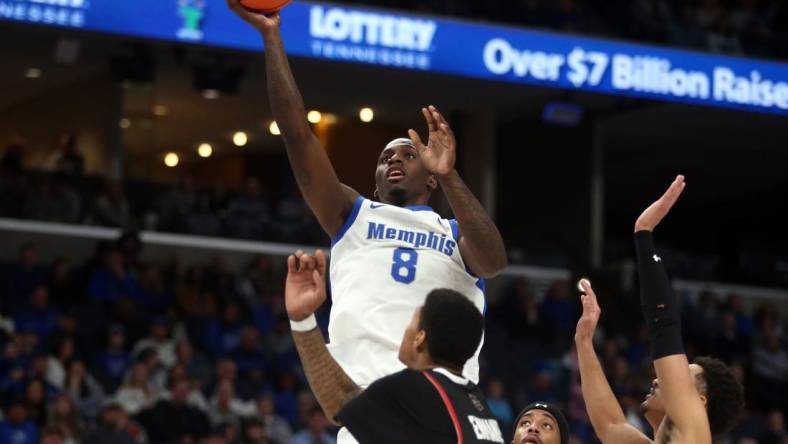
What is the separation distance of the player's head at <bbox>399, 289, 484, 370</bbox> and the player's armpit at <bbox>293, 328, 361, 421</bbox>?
1.16 feet

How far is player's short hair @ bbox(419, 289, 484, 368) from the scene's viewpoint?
4.09 m

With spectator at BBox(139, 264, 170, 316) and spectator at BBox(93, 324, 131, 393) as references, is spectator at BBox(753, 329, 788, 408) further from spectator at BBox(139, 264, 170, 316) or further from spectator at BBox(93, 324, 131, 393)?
spectator at BBox(93, 324, 131, 393)

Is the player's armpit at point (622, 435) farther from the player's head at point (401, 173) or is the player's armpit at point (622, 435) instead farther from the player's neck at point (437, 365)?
the player's neck at point (437, 365)

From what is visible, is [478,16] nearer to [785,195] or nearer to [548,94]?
[548,94]

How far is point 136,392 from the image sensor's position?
43.8ft

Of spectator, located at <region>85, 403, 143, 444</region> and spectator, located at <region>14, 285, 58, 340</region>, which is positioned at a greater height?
spectator, located at <region>14, 285, 58, 340</region>

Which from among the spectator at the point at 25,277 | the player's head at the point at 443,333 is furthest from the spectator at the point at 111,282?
the player's head at the point at 443,333

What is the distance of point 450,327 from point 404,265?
1.37m

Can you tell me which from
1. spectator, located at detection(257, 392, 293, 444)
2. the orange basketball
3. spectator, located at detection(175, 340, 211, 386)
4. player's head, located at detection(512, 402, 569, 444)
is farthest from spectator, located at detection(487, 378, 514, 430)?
the orange basketball

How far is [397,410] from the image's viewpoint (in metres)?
3.96

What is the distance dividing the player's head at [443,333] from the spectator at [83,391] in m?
9.57

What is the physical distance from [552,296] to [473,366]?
13.7m

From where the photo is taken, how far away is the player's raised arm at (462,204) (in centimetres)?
510

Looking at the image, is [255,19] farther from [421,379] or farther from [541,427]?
[541,427]
